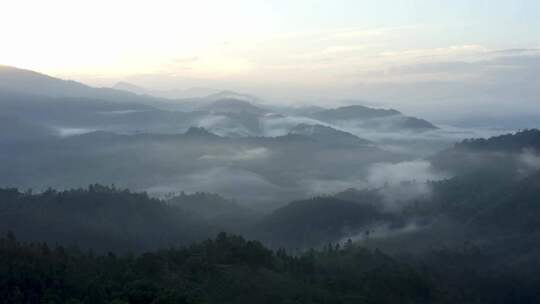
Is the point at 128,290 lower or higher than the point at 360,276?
higher

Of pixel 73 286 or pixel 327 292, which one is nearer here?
pixel 73 286

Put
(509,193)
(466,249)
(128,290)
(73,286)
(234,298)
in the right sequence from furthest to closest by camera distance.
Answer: (509,193), (466,249), (234,298), (73,286), (128,290)

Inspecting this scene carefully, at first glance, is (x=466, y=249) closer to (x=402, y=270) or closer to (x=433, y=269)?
(x=433, y=269)

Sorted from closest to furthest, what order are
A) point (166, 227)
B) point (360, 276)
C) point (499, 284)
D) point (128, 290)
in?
point (128, 290) → point (360, 276) → point (499, 284) → point (166, 227)

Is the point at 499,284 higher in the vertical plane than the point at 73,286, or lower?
lower

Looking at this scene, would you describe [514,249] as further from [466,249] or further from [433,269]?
[433,269]

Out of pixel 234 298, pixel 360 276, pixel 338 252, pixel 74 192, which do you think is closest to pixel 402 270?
pixel 360 276

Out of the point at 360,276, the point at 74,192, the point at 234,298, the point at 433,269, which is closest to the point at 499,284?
the point at 433,269

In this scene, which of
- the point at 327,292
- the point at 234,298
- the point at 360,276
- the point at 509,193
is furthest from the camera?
the point at 509,193

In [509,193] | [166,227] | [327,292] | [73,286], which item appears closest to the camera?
[73,286]
